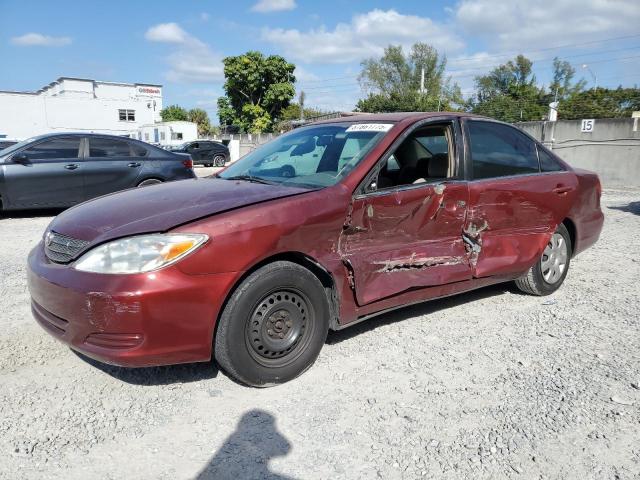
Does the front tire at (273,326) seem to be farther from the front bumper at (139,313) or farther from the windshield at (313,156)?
the windshield at (313,156)

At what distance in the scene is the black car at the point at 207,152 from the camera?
28422mm

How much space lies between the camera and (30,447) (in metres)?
2.48

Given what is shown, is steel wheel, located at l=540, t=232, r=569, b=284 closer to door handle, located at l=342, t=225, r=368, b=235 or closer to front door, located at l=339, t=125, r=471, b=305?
front door, located at l=339, t=125, r=471, b=305

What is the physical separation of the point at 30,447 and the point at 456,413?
7.10 ft

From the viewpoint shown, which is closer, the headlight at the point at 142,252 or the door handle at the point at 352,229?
the headlight at the point at 142,252

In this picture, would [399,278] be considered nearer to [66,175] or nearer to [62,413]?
[62,413]

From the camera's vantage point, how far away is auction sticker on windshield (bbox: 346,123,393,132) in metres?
3.76

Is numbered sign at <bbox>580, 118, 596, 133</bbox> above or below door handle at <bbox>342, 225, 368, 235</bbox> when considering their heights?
above

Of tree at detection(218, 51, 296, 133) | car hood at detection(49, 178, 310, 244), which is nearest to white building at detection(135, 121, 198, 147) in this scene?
tree at detection(218, 51, 296, 133)

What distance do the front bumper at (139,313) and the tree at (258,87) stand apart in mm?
51326

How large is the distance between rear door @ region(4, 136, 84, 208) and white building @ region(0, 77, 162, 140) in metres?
38.1

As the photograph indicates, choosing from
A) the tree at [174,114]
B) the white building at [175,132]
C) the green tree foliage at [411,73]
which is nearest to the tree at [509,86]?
the green tree foliage at [411,73]

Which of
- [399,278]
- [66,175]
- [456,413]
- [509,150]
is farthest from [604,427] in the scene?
[66,175]

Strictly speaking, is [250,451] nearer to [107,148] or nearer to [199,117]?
[107,148]
